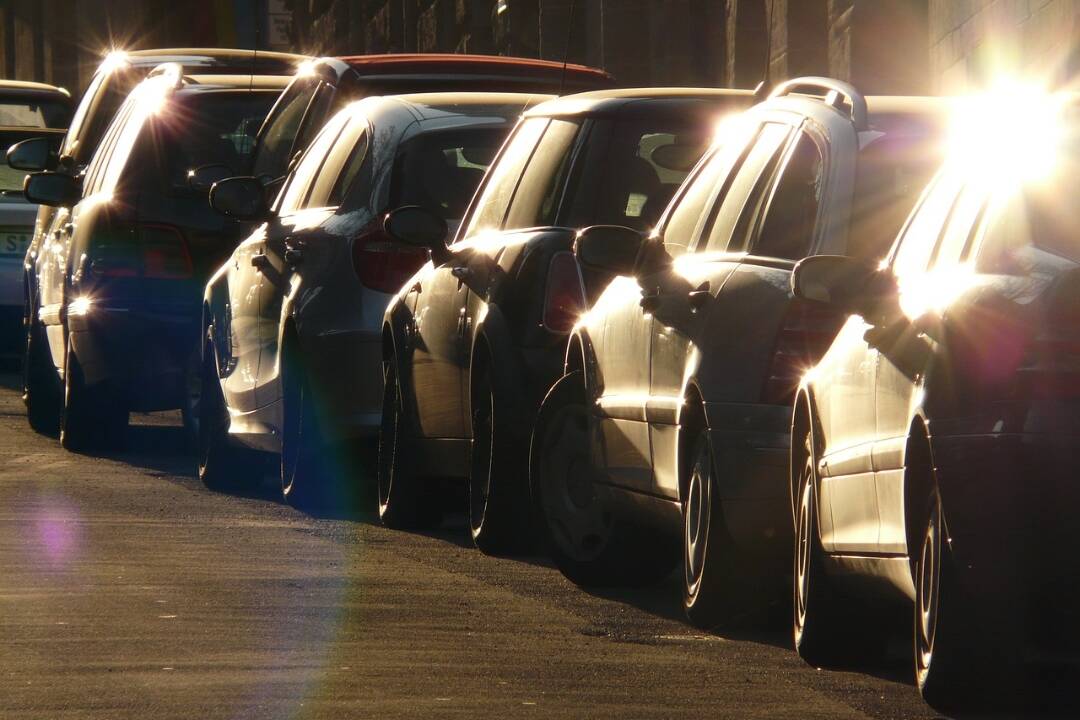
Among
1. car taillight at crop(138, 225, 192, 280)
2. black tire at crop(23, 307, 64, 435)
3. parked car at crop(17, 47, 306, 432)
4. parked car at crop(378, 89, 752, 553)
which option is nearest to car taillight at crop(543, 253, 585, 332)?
parked car at crop(378, 89, 752, 553)

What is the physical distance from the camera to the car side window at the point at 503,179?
11.0 m

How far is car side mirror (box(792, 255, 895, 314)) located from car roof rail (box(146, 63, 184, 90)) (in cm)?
816

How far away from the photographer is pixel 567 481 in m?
10.1

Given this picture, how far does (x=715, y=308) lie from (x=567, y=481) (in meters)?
1.84

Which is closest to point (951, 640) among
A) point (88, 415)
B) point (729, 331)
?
point (729, 331)

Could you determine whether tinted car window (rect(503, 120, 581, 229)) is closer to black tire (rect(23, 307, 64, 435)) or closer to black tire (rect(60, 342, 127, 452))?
black tire (rect(60, 342, 127, 452))

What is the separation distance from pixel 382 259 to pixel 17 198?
1042 centimetres

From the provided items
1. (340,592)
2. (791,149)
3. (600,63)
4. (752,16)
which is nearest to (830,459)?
(791,149)

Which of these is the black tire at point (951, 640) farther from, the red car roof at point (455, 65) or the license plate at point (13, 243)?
the license plate at point (13, 243)

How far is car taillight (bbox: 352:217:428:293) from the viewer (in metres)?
12.0

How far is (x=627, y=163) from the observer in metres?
10.5

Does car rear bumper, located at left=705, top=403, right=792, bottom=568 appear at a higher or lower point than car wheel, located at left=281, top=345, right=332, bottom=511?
higher

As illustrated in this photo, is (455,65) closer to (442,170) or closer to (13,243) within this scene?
(442,170)

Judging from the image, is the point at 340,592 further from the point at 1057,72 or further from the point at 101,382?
the point at 1057,72
